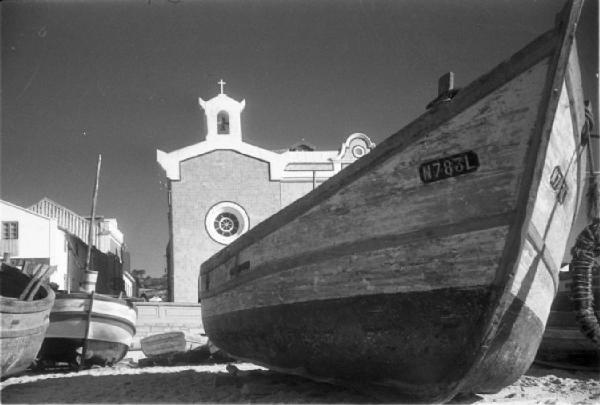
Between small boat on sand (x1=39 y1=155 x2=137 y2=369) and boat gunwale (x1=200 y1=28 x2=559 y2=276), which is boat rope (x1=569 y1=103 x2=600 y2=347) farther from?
small boat on sand (x1=39 y1=155 x2=137 y2=369)

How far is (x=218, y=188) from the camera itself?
2080 centimetres

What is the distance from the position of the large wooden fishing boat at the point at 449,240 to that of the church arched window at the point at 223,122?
1779cm

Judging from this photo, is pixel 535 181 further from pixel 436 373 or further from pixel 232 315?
pixel 232 315

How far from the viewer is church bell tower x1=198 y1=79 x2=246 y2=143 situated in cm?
2184

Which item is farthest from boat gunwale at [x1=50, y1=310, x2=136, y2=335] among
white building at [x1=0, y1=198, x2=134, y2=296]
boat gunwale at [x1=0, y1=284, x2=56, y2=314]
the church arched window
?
the church arched window

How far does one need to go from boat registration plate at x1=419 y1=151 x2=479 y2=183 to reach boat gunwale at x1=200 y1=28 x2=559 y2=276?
255mm

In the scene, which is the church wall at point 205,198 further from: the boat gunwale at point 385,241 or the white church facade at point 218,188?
the boat gunwale at point 385,241

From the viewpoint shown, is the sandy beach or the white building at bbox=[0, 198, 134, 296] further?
the white building at bbox=[0, 198, 134, 296]

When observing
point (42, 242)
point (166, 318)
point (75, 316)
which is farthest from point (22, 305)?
point (42, 242)

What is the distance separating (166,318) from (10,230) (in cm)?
1039

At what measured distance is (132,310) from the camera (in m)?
11.3

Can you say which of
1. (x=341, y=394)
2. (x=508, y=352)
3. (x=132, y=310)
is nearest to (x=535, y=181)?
(x=508, y=352)

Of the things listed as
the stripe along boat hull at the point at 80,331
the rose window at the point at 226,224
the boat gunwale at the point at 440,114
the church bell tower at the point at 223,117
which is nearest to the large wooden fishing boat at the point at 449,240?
the boat gunwale at the point at 440,114

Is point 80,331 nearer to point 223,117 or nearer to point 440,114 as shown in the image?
point 440,114
